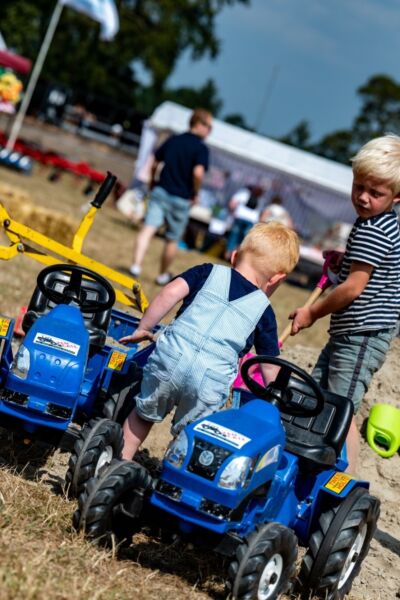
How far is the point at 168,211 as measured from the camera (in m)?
11.1

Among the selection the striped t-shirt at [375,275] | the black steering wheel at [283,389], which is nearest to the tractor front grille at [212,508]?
the black steering wheel at [283,389]

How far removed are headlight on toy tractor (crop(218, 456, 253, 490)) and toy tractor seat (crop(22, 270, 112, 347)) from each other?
5.93ft

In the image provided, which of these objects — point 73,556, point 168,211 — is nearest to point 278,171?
point 168,211

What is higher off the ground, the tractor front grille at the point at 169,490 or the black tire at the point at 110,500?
the tractor front grille at the point at 169,490

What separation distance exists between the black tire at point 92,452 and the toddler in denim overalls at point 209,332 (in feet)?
0.57

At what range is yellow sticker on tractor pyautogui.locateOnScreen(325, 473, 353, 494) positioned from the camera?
13.4 ft

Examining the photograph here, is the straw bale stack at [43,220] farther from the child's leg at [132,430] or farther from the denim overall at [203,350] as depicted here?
the denim overall at [203,350]

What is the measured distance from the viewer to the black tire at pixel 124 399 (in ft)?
15.7

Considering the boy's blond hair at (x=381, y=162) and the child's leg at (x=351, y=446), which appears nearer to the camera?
the boy's blond hair at (x=381, y=162)

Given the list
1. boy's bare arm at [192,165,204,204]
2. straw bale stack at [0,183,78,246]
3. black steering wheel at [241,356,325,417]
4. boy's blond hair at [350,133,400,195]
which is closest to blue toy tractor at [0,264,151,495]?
black steering wheel at [241,356,325,417]

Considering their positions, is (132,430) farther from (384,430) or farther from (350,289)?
(384,430)

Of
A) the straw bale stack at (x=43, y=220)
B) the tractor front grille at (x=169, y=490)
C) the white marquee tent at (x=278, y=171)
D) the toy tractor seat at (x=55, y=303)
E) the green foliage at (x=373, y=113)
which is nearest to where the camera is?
the tractor front grille at (x=169, y=490)

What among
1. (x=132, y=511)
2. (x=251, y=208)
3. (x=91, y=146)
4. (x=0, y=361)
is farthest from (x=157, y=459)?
(x=91, y=146)

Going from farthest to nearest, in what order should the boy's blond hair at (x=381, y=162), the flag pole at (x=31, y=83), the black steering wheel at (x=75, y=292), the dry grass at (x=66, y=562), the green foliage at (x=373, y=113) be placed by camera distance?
the green foliage at (x=373, y=113) → the flag pole at (x=31, y=83) → the black steering wheel at (x=75, y=292) → the boy's blond hair at (x=381, y=162) → the dry grass at (x=66, y=562)
